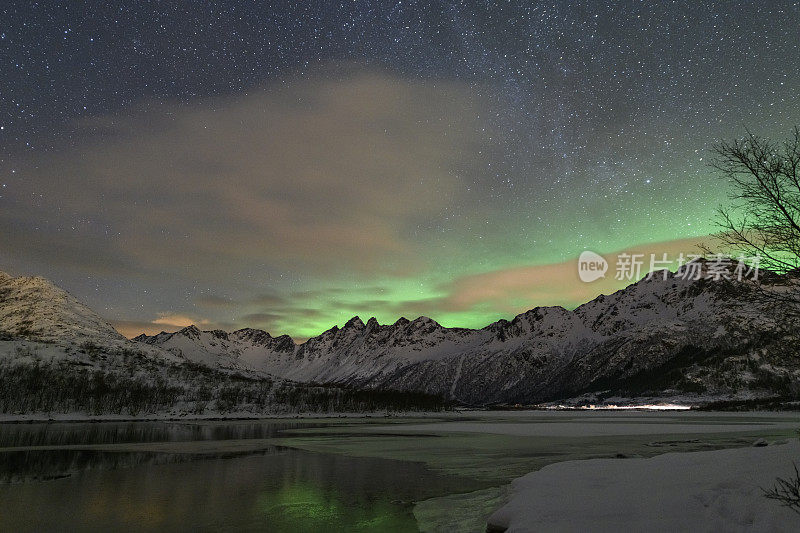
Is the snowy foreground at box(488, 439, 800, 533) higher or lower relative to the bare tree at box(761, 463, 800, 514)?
lower

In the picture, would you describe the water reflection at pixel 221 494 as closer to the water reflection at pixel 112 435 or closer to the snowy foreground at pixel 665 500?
the snowy foreground at pixel 665 500

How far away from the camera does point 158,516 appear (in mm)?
19047

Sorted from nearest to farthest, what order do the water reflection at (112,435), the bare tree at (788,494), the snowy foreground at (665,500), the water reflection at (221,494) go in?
1. the bare tree at (788,494)
2. the snowy foreground at (665,500)
3. the water reflection at (221,494)
4. the water reflection at (112,435)

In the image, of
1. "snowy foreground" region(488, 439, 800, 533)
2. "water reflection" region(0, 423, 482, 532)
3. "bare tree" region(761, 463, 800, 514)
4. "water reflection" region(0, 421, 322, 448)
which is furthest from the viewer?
"water reflection" region(0, 421, 322, 448)

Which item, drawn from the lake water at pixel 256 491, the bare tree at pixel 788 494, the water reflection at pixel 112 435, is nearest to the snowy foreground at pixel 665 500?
the bare tree at pixel 788 494

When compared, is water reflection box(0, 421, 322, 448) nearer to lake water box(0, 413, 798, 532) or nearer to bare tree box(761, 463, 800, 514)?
lake water box(0, 413, 798, 532)

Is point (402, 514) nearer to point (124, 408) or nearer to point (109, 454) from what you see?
point (109, 454)

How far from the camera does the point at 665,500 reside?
49.7 ft

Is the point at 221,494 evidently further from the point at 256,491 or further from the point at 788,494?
the point at 788,494

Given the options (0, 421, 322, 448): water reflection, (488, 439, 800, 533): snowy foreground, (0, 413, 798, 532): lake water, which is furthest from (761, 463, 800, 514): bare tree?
(0, 421, 322, 448): water reflection

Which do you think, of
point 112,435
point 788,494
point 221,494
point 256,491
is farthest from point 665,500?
point 112,435

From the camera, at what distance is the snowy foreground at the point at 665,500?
41.2 ft

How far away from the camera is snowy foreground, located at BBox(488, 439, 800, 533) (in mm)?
12547

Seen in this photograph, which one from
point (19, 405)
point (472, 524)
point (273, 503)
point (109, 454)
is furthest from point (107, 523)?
point (19, 405)
